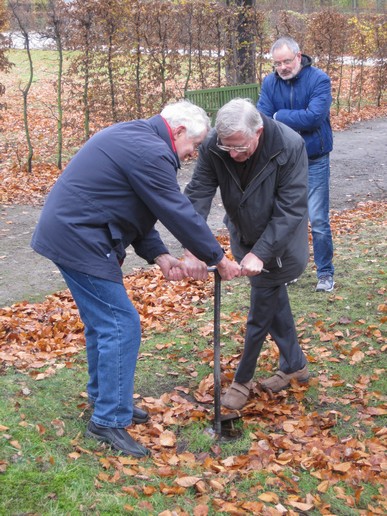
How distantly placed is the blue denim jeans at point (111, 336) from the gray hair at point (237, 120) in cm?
107

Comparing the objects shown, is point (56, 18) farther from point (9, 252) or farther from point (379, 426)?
point (379, 426)

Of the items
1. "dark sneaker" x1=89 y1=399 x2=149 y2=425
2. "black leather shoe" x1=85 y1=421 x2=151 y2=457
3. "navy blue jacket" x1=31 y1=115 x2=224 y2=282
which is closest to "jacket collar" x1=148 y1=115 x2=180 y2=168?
"navy blue jacket" x1=31 y1=115 x2=224 y2=282

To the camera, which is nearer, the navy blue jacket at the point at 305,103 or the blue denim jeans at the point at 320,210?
the navy blue jacket at the point at 305,103

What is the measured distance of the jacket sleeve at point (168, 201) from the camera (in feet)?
11.9

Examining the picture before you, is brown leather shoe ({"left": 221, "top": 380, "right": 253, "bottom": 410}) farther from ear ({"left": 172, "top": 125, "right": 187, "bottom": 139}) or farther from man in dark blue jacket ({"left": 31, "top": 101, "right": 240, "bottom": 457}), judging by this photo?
ear ({"left": 172, "top": 125, "right": 187, "bottom": 139})

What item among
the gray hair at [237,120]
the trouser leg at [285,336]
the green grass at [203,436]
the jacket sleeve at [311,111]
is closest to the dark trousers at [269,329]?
the trouser leg at [285,336]

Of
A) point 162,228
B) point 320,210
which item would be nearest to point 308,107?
point 320,210

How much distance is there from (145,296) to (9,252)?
2.41m

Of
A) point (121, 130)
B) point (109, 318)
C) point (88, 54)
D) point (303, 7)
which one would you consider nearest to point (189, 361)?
point (109, 318)

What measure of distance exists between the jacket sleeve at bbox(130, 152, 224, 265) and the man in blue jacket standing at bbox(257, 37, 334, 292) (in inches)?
110

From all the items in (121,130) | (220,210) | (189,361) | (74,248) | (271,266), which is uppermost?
(121,130)

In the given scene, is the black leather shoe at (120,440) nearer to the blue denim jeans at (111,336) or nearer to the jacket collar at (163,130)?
the blue denim jeans at (111,336)

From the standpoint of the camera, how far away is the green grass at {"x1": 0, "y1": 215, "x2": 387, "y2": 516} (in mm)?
3568

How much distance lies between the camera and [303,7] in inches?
1571
